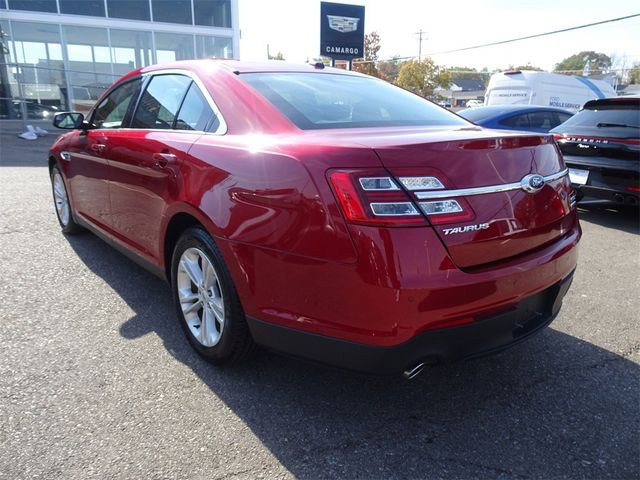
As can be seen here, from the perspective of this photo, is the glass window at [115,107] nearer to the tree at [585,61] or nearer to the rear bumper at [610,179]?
the rear bumper at [610,179]

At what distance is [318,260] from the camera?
1913 millimetres

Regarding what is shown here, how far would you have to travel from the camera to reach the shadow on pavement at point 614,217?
589 centimetres

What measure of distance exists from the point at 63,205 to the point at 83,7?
15.1 m

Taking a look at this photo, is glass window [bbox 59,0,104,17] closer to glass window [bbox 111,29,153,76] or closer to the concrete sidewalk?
glass window [bbox 111,29,153,76]

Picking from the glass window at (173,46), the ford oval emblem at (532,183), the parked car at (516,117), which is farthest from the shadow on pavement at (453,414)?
the glass window at (173,46)

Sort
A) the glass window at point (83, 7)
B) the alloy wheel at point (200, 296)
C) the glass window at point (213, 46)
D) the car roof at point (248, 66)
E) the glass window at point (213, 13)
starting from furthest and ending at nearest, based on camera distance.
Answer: the glass window at point (213, 46), the glass window at point (213, 13), the glass window at point (83, 7), the car roof at point (248, 66), the alloy wheel at point (200, 296)

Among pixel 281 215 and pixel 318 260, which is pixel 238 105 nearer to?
pixel 281 215

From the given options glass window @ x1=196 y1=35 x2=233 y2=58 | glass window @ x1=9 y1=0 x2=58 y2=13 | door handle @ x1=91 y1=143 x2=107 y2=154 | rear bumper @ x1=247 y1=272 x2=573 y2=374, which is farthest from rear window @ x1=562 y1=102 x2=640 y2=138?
glass window @ x1=9 y1=0 x2=58 y2=13

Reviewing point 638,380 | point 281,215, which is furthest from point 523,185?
point 638,380

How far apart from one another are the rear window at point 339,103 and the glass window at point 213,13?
17303mm

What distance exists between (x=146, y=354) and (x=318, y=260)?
140 cm

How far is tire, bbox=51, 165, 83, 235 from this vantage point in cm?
476

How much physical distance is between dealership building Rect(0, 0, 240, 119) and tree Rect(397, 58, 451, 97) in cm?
3726

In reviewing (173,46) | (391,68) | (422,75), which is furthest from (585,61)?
(173,46)
